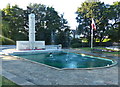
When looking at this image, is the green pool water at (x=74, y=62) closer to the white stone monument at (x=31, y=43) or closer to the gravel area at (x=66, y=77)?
the gravel area at (x=66, y=77)

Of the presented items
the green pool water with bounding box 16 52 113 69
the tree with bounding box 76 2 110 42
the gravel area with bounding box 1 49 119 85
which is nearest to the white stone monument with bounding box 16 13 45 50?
the green pool water with bounding box 16 52 113 69

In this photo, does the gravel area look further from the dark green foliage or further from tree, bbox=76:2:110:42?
tree, bbox=76:2:110:42

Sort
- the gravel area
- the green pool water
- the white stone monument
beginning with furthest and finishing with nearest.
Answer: the white stone monument → the green pool water → the gravel area

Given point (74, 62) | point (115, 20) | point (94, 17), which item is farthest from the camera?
point (115, 20)

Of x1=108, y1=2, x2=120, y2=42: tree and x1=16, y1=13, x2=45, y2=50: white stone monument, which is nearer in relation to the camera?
x1=16, y1=13, x2=45, y2=50: white stone monument

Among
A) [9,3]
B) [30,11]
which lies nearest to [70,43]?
[30,11]

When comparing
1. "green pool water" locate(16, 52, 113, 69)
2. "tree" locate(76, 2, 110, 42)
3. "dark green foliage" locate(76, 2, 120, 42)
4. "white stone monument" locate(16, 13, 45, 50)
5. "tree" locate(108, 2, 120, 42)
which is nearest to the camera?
"green pool water" locate(16, 52, 113, 69)

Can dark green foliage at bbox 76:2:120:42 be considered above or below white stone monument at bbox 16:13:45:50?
above

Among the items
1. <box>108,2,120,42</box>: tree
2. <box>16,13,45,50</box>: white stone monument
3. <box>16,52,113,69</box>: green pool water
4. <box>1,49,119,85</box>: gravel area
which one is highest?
<box>108,2,120,42</box>: tree

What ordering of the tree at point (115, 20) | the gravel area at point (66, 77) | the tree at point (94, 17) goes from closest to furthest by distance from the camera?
the gravel area at point (66, 77) < the tree at point (115, 20) < the tree at point (94, 17)

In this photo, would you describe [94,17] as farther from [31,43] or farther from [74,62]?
[74,62]

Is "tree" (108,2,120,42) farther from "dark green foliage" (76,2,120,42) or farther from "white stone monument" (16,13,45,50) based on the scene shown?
"white stone monument" (16,13,45,50)

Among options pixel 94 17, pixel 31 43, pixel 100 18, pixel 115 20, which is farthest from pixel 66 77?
pixel 115 20

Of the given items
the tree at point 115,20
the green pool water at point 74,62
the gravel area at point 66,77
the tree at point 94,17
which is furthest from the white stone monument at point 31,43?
the tree at point 115,20
